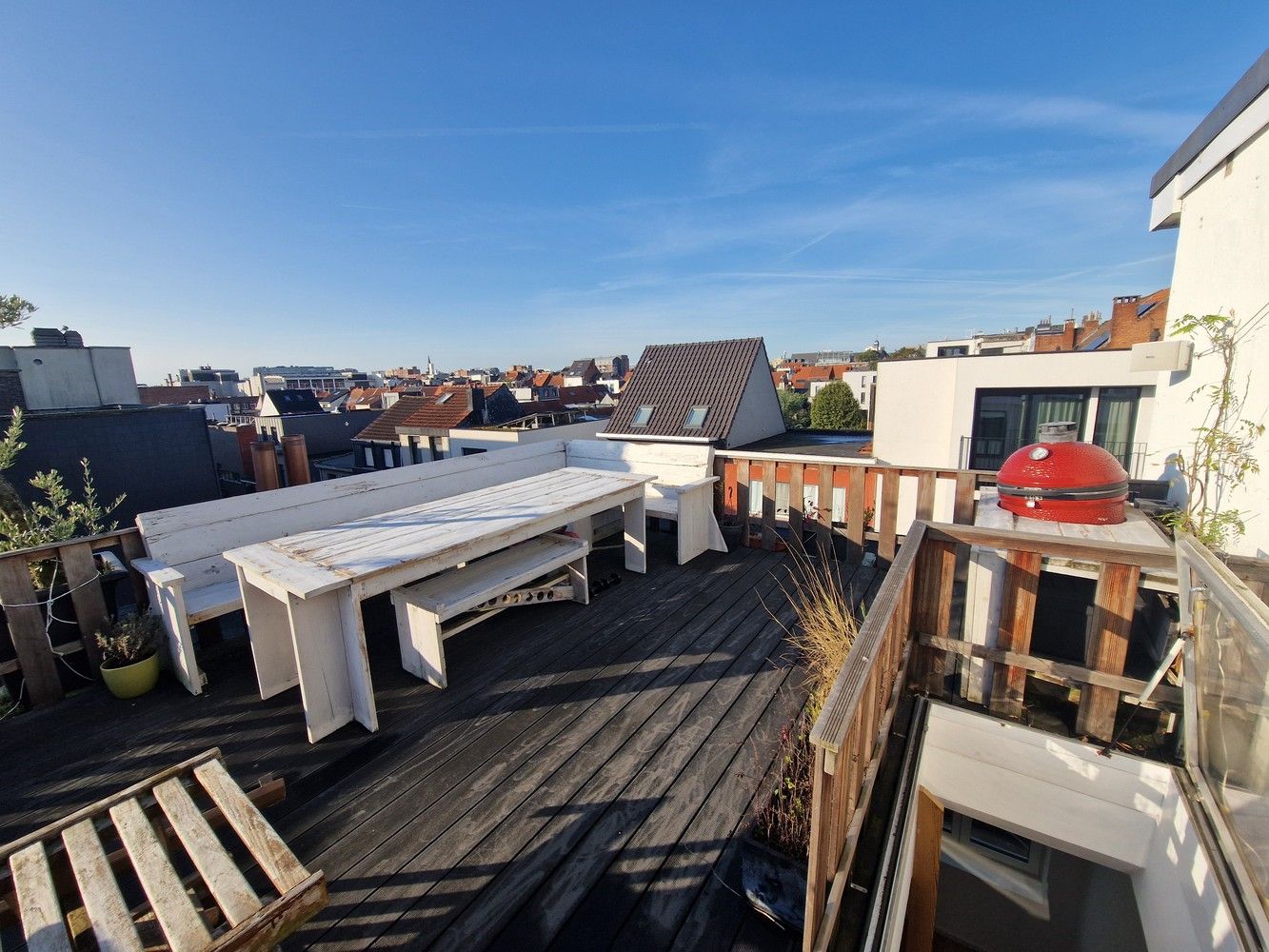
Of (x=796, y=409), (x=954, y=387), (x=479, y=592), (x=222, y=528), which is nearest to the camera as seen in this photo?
(x=479, y=592)

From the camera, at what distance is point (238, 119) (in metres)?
6.53

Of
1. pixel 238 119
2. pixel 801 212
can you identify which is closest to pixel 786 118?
pixel 801 212

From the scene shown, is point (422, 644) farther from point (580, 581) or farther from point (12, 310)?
point (12, 310)

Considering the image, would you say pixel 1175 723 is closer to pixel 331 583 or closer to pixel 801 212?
pixel 331 583

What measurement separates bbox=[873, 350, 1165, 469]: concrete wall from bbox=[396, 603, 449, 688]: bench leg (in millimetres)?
11742

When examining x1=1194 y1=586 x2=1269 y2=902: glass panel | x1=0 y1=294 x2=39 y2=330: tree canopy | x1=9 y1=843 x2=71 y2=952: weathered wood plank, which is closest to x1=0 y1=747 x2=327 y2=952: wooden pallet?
x1=9 y1=843 x2=71 y2=952: weathered wood plank

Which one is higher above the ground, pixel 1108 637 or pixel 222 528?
pixel 222 528

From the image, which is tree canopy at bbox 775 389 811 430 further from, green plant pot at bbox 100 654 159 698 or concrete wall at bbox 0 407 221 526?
green plant pot at bbox 100 654 159 698

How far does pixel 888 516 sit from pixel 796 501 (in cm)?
73

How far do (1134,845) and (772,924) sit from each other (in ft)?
6.98

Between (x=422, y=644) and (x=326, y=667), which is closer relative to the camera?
(x=326, y=667)

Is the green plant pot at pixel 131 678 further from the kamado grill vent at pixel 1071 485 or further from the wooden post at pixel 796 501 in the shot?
the kamado grill vent at pixel 1071 485

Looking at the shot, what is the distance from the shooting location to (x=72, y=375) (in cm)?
1043

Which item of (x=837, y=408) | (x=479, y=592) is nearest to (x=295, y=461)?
(x=479, y=592)
